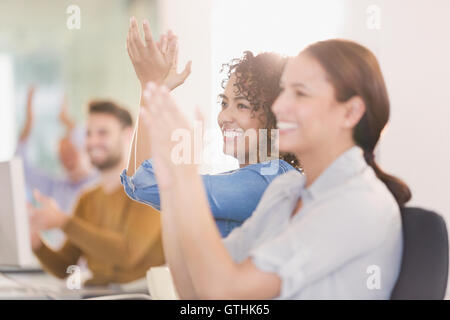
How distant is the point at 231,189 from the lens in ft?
3.32

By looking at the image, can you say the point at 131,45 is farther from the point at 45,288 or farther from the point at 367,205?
the point at 45,288

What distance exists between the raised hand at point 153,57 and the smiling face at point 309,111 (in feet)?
0.78

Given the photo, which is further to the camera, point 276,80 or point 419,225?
point 276,80

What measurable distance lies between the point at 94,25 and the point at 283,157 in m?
2.31

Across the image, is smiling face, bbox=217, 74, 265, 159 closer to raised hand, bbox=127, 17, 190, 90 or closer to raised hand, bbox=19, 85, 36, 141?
raised hand, bbox=127, 17, 190, 90

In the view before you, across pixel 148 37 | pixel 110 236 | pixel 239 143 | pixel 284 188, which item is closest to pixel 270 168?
pixel 239 143

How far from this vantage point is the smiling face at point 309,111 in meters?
0.77

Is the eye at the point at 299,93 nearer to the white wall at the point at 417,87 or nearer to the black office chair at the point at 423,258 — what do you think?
the black office chair at the point at 423,258

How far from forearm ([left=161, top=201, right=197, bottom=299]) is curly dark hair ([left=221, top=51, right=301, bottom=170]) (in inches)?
12.6

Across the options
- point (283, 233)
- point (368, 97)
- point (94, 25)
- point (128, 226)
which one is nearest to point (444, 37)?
point (368, 97)

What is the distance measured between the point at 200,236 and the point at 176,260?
0.41 ft

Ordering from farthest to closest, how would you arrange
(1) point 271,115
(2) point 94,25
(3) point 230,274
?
(2) point 94,25, (1) point 271,115, (3) point 230,274

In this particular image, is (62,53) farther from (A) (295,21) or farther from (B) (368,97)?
(B) (368,97)

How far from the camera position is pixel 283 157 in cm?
107
